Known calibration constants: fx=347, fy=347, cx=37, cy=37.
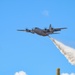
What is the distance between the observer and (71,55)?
77375 mm

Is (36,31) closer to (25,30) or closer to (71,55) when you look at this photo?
(25,30)

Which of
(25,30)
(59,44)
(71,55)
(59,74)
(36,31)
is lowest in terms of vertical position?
(59,74)

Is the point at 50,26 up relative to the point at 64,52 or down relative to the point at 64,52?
up

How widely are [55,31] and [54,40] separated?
5.95m

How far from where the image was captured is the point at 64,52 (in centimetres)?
8275

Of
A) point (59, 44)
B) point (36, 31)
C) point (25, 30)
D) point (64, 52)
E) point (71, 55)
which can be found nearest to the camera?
point (71, 55)

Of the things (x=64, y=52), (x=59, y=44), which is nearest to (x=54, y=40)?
(x=59, y=44)

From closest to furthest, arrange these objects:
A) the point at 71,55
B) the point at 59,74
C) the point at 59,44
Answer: the point at 59,74, the point at 71,55, the point at 59,44

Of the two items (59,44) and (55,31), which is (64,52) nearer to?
(59,44)

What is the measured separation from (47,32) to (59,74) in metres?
55.6

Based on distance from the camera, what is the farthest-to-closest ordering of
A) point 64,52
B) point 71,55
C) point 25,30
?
point 25,30, point 64,52, point 71,55

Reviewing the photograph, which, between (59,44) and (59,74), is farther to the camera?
(59,44)

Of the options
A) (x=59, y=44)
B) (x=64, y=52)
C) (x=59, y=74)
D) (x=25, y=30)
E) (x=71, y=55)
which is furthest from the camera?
(x=25, y=30)

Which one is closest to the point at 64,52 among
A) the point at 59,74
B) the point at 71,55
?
the point at 71,55
